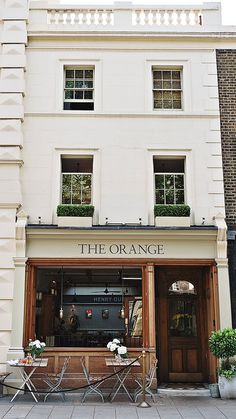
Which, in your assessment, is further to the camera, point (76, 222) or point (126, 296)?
point (126, 296)

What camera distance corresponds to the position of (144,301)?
39.2 feet

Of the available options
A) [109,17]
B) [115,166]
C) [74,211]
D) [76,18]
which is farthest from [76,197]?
[109,17]

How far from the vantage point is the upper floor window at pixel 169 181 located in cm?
1269

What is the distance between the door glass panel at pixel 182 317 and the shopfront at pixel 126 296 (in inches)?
1.1

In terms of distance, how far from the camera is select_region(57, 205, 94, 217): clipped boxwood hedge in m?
12.1

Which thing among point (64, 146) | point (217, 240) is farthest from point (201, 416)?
point (64, 146)

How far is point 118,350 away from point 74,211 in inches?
143

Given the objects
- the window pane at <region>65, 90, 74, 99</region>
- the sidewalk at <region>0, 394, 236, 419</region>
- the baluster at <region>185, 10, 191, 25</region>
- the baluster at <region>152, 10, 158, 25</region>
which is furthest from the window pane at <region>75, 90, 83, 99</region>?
the sidewalk at <region>0, 394, 236, 419</region>

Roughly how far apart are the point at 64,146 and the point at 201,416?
24.5ft

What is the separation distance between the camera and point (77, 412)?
30.9ft

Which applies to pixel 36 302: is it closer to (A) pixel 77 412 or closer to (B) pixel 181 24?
(A) pixel 77 412

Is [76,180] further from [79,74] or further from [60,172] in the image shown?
[79,74]

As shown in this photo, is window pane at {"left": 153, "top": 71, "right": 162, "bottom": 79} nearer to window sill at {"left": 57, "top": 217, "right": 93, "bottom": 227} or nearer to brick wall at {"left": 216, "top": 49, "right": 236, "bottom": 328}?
brick wall at {"left": 216, "top": 49, "right": 236, "bottom": 328}

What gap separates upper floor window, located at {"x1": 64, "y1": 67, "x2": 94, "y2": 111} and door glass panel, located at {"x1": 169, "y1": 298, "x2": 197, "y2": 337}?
19.7 ft
